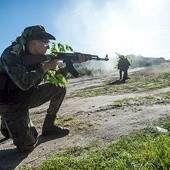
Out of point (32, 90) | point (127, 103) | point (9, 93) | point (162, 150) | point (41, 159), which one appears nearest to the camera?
point (162, 150)

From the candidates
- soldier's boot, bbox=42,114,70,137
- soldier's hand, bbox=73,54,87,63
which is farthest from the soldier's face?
soldier's boot, bbox=42,114,70,137

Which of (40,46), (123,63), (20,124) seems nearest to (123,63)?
(123,63)

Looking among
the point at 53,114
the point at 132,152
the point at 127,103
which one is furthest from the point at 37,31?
the point at 127,103

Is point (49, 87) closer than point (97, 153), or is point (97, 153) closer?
point (97, 153)

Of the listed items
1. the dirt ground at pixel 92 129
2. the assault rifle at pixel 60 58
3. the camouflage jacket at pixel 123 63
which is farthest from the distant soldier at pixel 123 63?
the assault rifle at pixel 60 58

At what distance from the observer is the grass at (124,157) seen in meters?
4.32

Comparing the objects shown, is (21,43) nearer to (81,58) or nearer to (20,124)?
(20,124)

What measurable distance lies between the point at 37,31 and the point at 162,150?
3.03 meters

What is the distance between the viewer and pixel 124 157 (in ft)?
15.2

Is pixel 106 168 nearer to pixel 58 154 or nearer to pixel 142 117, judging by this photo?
pixel 58 154

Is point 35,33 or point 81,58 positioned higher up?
point 35,33

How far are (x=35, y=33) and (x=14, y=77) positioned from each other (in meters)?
0.95

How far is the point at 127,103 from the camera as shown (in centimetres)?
922

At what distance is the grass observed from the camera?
4.32m
